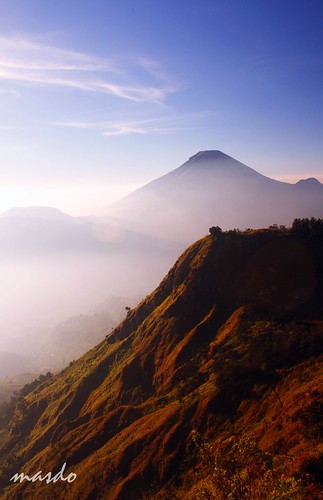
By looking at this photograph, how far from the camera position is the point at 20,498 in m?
37.3

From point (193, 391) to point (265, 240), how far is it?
23112mm

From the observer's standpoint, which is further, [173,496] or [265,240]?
[265,240]

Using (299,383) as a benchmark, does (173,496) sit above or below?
below

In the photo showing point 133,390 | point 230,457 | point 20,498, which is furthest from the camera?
point 133,390

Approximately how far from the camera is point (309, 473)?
17188mm

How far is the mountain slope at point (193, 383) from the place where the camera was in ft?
90.1

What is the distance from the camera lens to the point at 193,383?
3603 centimetres

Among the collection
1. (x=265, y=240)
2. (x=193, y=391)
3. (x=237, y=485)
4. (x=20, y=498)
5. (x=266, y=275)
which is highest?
(x=265, y=240)

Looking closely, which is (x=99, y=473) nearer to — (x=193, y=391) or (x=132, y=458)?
(x=132, y=458)

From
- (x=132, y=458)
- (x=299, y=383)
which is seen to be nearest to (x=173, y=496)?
(x=132, y=458)

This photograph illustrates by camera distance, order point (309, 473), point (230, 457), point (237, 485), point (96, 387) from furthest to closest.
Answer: point (96, 387), point (309, 473), point (230, 457), point (237, 485)

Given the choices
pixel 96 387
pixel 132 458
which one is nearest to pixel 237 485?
pixel 132 458

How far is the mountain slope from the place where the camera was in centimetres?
2747

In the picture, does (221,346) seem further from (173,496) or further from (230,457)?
(230,457)
